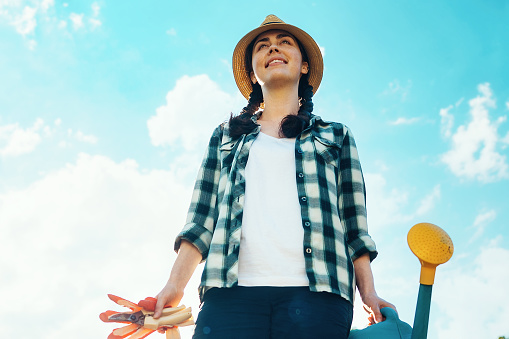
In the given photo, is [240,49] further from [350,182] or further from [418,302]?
[418,302]

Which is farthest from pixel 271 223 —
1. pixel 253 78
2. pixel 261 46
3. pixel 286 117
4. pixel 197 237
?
pixel 253 78

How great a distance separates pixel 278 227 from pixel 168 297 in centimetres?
67

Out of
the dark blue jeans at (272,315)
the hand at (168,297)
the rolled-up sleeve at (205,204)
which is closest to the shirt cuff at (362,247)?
the dark blue jeans at (272,315)

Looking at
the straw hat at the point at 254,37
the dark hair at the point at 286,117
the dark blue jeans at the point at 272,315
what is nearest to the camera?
the dark blue jeans at the point at 272,315

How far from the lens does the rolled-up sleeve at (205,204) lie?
9.55 ft

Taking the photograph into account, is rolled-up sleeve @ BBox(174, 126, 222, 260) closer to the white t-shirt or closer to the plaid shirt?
the plaid shirt

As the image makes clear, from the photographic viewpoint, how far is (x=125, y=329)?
242cm

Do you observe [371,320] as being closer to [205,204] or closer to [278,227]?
[278,227]

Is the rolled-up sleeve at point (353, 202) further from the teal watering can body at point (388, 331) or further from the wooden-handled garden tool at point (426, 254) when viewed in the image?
the wooden-handled garden tool at point (426, 254)

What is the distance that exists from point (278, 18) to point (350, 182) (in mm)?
1691

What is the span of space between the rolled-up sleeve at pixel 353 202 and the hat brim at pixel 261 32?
1004mm

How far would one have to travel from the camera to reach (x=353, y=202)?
3139 millimetres

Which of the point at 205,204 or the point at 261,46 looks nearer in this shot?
the point at 205,204

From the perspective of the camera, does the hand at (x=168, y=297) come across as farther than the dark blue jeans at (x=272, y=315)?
Yes
